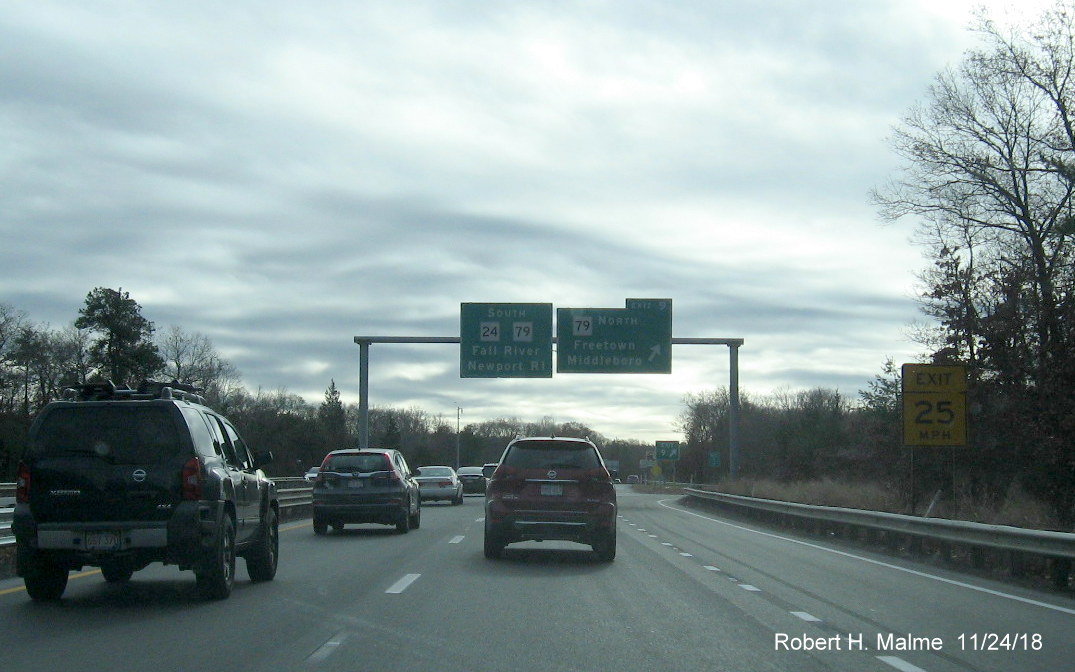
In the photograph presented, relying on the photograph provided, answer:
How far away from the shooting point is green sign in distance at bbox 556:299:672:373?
39969 mm

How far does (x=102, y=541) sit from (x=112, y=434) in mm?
1043

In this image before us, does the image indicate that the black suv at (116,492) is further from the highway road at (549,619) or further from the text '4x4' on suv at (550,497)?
the text '4x4' on suv at (550,497)

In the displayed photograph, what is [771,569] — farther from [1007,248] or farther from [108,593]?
[1007,248]

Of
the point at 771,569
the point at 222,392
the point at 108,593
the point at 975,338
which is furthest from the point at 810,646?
the point at 222,392

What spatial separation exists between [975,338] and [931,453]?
4940 millimetres

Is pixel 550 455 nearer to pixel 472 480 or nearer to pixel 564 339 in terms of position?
pixel 564 339

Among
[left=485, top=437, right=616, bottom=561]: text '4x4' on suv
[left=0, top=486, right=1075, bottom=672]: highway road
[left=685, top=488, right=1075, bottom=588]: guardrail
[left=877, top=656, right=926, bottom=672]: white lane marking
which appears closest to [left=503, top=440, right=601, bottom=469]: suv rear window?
[left=485, top=437, right=616, bottom=561]: text '4x4' on suv

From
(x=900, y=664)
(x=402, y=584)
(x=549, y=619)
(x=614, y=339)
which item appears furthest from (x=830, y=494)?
(x=900, y=664)

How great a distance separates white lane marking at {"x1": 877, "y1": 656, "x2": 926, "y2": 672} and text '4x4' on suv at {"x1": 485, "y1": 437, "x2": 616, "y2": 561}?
804 centimetres

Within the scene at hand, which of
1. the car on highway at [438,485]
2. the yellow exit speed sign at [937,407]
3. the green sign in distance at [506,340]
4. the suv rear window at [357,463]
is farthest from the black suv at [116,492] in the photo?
the car on highway at [438,485]

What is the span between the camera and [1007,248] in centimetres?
3716

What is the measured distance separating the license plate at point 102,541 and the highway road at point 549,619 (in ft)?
2.09

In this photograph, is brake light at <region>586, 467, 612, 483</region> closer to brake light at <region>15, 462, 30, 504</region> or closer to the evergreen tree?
A: brake light at <region>15, 462, 30, 504</region>

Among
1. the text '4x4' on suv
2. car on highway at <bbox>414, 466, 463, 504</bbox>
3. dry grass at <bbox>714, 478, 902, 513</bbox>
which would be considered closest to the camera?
the text '4x4' on suv
